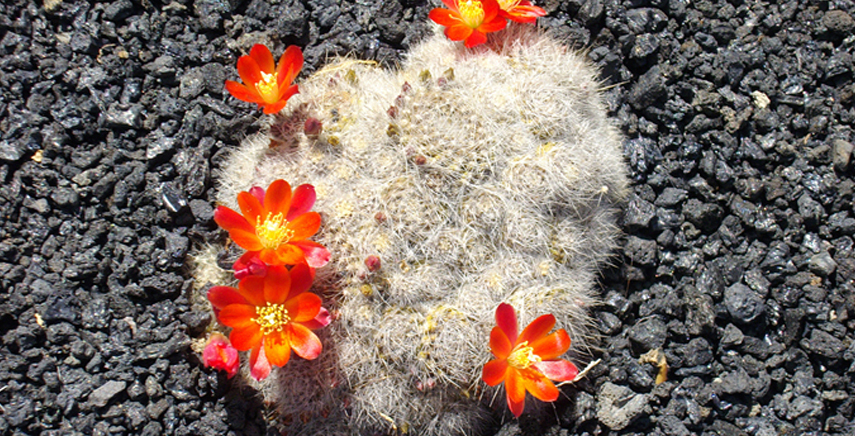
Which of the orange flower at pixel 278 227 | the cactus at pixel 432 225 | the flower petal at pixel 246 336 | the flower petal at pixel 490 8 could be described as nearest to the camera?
the flower petal at pixel 246 336

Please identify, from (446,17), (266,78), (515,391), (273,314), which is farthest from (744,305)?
(266,78)

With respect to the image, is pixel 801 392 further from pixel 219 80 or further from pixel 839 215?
pixel 219 80

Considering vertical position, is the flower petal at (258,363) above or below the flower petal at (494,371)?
below

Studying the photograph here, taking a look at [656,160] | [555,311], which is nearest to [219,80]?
[555,311]

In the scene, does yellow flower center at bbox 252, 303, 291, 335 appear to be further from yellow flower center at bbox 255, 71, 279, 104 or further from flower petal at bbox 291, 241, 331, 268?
yellow flower center at bbox 255, 71, 279, 104

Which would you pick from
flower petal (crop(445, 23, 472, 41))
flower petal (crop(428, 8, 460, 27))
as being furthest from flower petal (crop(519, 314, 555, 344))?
flower petal (crop(428, 8, 460, 27))

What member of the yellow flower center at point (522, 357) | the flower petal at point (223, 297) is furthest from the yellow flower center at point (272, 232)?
the yellow flower center at point (522, 357)

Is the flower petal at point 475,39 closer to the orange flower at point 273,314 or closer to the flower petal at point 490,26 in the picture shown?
the flower petal at point 490,26
